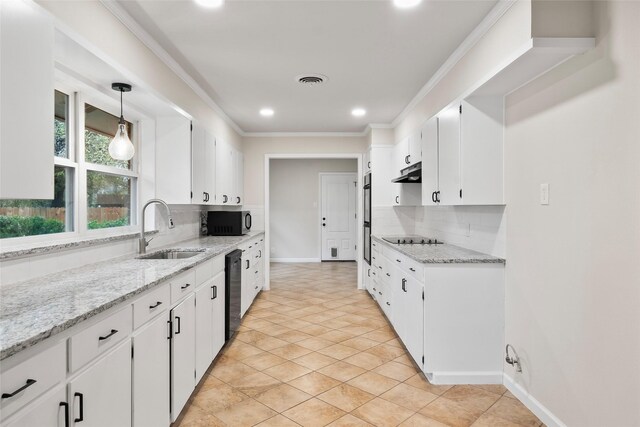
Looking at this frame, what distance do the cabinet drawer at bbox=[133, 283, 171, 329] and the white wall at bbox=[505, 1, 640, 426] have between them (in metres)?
2.20

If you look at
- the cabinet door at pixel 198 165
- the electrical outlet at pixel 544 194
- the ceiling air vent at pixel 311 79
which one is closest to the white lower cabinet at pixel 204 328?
the cabinet door at pixel 198 165

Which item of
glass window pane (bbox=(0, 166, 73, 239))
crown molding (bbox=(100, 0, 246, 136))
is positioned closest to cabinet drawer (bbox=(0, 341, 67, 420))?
glass window pane (bbox=(0, 166, 73, 239))

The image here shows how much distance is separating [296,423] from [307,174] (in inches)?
259

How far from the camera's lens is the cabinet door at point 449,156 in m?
2.80

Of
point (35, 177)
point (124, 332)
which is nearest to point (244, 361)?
point (124, 332)

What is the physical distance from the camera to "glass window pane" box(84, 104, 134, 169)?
2649mm

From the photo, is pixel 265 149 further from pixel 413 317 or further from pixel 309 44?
pixel 413 317

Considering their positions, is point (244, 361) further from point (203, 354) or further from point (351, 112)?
point (351, 112)

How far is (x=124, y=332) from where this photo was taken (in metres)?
1.56

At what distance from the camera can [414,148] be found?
4008 millimetres

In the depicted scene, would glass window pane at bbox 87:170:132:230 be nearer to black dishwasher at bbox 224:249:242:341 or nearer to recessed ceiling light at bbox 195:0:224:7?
black dishwasher at bbox 224:249:242:341

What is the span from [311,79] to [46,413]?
10.2 feet

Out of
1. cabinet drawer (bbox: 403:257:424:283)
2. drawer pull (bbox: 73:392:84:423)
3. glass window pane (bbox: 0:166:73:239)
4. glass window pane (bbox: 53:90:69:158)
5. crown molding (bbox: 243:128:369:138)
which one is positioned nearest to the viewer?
drawer pull (bbox: 73:392:84:423)

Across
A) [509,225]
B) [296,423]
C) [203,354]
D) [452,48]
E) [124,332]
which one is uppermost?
[452,48]
